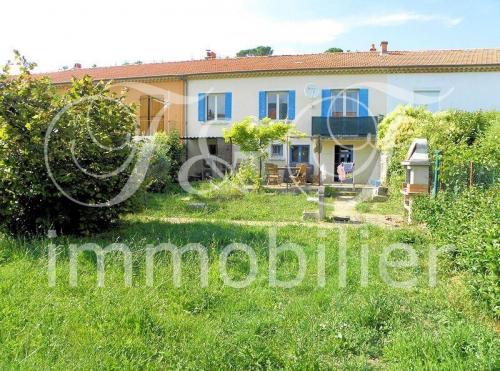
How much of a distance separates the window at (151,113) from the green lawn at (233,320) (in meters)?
19.1

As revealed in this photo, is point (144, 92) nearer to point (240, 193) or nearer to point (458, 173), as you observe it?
point (240, 193)

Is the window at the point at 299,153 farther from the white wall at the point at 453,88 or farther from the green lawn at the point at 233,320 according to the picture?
the green lawn at the point at 233,320

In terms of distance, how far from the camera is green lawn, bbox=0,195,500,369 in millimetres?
3633

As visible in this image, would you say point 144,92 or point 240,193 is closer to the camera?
point 240,193

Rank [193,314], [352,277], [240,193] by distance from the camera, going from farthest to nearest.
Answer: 1. [240,193]
2. [352,277]
3. [193,314]

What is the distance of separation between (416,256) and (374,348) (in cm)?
319

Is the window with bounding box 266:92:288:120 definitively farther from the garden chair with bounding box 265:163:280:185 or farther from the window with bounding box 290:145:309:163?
the garden chair with bounding box 265:163:280:185

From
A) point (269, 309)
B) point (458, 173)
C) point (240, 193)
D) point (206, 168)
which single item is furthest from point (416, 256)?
point (206, 168)

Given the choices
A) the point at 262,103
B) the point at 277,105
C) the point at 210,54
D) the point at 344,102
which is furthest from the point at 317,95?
the point at 210,54

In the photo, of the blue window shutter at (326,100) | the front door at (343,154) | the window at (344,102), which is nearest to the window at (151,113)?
the blue window shutter at (326,100)

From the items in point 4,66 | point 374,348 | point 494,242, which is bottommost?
point 374,348

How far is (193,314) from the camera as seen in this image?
462 cm

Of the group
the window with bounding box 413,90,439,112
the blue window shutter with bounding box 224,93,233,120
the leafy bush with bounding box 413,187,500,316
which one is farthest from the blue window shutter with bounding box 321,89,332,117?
the leafy bush with bounding box 413,187,500,316

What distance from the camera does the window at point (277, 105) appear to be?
23047 millimetres
